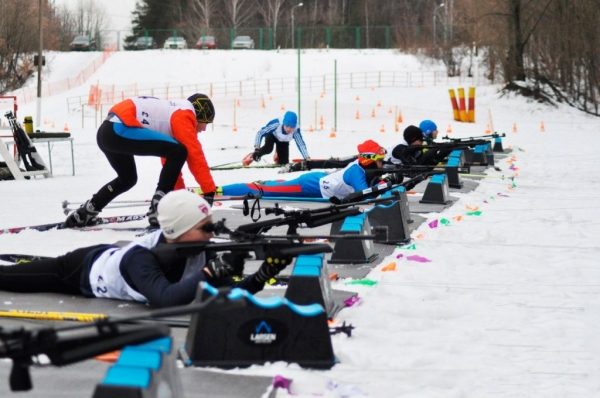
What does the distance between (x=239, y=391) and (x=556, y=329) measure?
86.5 inches

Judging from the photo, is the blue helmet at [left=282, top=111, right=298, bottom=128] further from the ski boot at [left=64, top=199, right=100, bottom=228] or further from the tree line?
the tree line

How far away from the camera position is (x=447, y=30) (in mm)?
60094

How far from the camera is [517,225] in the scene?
10.8 meters

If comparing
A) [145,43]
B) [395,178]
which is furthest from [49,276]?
[145,43]

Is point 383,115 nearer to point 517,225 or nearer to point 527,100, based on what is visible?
point 527,100

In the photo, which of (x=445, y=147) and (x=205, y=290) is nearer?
(x=205, y=290)

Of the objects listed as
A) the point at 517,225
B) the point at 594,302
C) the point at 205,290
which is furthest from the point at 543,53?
the point at 205,290

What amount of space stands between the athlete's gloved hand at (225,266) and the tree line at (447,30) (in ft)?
113

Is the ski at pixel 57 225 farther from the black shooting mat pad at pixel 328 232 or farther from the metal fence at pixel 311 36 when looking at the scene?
the metal fence at pixel 311 36

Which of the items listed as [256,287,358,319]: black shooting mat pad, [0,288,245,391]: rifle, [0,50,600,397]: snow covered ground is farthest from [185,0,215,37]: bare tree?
[0,288,245,391]: rifle

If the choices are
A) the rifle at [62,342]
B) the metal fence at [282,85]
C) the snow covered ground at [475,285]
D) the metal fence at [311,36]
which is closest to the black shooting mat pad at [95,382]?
the snow covered ground at [475,285]

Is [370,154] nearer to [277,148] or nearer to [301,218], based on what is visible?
[301,218]

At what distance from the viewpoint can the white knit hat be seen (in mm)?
5613

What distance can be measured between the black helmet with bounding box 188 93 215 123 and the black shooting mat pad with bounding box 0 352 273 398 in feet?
17.6
